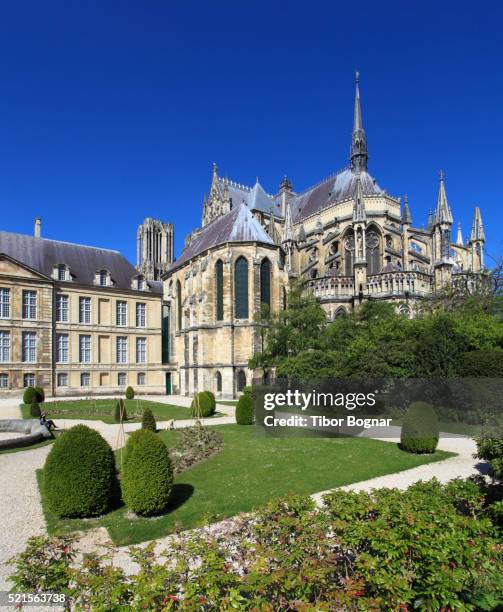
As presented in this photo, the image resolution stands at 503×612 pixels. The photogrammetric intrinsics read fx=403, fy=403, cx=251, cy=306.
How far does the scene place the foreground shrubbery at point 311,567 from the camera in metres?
3.70

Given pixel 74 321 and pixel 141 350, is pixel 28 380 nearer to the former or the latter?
pixel 74 321

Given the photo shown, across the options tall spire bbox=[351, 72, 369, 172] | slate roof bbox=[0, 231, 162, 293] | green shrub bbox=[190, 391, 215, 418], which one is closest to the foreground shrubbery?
green shrub bbox=[190, 391, 215, 418]

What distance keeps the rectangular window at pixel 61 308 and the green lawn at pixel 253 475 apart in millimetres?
24389

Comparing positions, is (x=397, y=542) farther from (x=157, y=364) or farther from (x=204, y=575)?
(x=157, y=364)

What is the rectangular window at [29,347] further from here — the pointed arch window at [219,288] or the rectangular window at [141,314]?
the pointed arch window at [219,288]

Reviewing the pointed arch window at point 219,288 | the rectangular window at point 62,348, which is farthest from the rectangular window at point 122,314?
the pointed arch window at point 219,288

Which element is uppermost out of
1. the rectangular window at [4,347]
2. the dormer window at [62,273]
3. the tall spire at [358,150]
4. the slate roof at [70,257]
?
the tall spire at [358,150]

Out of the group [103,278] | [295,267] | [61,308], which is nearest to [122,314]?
[103,278]

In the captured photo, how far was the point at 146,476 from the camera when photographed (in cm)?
816

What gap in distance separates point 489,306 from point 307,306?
12.4m

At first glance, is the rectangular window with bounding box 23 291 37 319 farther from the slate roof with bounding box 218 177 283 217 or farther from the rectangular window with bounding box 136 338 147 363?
the slate roof with bounding box 218 177 283 217

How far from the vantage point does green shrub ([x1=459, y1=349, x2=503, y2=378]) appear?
17.0 metres

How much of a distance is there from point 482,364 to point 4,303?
34230 mm

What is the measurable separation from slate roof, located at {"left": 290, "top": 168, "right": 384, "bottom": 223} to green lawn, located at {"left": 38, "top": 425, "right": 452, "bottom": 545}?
37.0m
